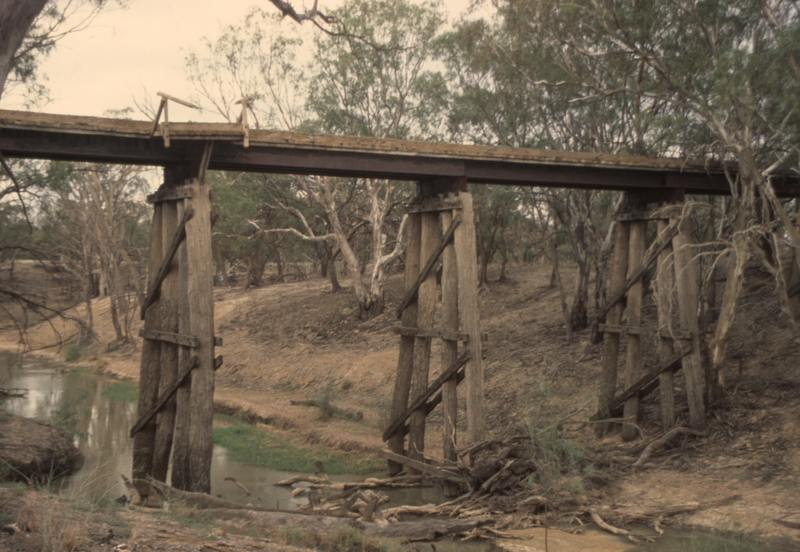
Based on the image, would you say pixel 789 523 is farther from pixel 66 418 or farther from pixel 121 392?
pixel 121 392

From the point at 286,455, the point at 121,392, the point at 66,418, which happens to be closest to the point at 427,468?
the point at 286,455

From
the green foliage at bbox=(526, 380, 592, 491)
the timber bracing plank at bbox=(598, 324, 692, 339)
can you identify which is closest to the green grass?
the green foliage at bbox=(526, 380, 592, 491)

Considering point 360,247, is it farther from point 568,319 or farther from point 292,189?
point 568,319

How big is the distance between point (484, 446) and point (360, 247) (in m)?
20.6

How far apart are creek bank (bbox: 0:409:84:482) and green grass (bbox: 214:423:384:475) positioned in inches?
89.1

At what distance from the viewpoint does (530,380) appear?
13.7 m

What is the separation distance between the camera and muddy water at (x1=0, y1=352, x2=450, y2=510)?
8.83 metres

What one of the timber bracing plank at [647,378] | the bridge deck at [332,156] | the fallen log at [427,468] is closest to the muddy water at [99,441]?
the fallen log at [427,468]

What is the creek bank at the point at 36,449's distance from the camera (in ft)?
30.2

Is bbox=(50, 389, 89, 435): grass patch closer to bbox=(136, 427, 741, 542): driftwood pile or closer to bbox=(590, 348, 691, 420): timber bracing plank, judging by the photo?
bbox=(136, 427, 741, 542): driftwood pile

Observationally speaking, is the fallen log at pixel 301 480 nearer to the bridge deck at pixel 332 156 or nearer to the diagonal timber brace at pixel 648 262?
the bridge deck at pixel 332 156

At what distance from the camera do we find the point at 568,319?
15531 mm

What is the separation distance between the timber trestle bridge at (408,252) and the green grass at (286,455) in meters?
1.18

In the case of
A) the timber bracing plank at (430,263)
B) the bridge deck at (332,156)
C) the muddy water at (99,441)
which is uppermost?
the bridge deck at (332,156)
